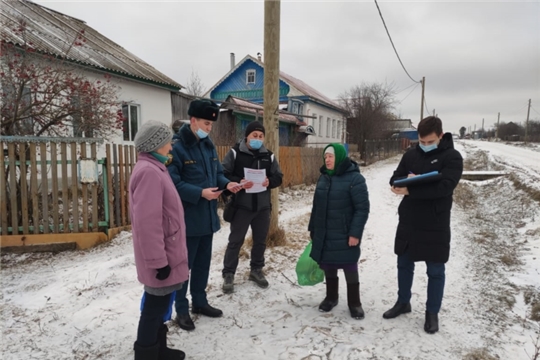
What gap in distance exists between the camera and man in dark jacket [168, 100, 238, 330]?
9.13 feet

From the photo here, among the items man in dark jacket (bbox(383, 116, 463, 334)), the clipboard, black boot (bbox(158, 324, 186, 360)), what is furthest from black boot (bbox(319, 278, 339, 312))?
black boot (bbox(158, 324, 186, 360))

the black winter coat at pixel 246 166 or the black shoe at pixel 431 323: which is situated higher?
the black winter coat at pixel 246 166

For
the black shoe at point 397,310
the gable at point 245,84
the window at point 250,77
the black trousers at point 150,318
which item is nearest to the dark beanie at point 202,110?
the black trousers at point 150,318

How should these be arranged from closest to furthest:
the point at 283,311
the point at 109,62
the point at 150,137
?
the point at 150,137
the point at 283,311
the point at 109,62

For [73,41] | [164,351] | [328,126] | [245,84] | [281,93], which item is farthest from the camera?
[328,126]

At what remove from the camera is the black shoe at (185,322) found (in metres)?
2.91

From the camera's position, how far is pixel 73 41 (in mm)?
9445

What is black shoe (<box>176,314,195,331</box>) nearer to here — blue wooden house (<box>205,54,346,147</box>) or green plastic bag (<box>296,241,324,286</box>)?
green plastic bag (<box>296,241,324,286</box>)

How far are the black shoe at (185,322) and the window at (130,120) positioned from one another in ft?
34.7

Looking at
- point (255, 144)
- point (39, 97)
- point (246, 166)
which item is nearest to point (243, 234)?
point (246, 166)

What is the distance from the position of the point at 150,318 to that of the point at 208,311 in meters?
0.99

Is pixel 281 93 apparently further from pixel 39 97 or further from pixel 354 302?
pixel 354 302

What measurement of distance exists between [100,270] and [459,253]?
5.22 m

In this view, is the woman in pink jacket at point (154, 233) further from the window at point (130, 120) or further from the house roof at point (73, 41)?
the window at point (130, 120)
